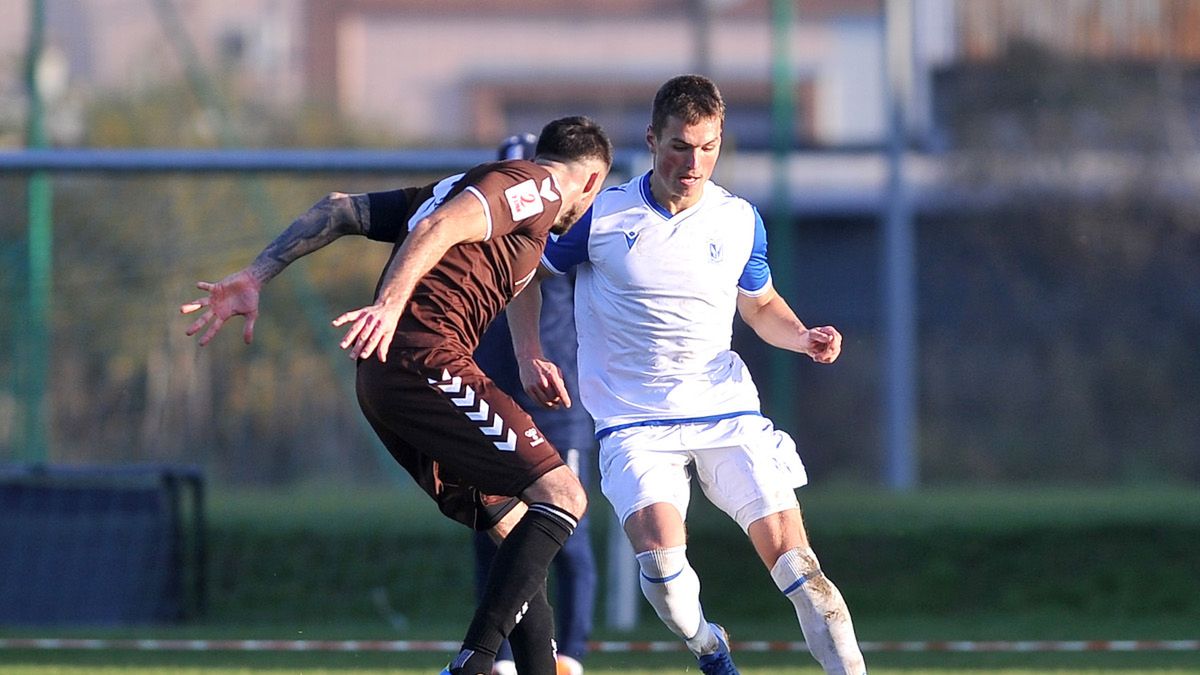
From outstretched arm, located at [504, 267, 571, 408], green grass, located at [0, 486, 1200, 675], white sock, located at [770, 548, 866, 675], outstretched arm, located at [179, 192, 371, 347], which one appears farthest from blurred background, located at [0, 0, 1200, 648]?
white sock, located at [770, 548, 866, 675]

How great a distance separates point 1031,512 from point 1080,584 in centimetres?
66

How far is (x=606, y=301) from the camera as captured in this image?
6.36m

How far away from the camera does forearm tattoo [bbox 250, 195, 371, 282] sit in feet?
19.0

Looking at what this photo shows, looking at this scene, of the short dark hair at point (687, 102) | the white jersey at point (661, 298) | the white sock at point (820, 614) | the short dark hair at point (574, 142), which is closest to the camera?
the white sock at point (820, 614)

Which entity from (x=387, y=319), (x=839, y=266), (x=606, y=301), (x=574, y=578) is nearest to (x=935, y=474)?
(x=839, y=266)

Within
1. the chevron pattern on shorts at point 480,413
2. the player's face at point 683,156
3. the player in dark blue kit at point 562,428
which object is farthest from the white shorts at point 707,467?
the player in dark blue kit at point 562,428

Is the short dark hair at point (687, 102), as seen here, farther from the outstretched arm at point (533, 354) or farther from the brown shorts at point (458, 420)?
the brown shorts at point (458, 420)

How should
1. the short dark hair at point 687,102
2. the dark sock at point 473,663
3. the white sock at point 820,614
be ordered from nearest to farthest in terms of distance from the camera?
the dark sock at point 473,663 → the white sock at point 820,614 → the short dark hair at point 687,102

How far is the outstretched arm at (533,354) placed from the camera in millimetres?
6277

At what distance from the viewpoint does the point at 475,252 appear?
589 cm

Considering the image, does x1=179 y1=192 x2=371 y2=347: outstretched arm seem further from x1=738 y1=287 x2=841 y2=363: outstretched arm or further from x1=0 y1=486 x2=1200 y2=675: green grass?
x1=0 y1=486 x2=1200 y2=675: green grass

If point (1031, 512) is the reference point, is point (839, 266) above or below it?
above

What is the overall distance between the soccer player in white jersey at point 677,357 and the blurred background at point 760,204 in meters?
5.19

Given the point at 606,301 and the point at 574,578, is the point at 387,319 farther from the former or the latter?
the point at 574,578
